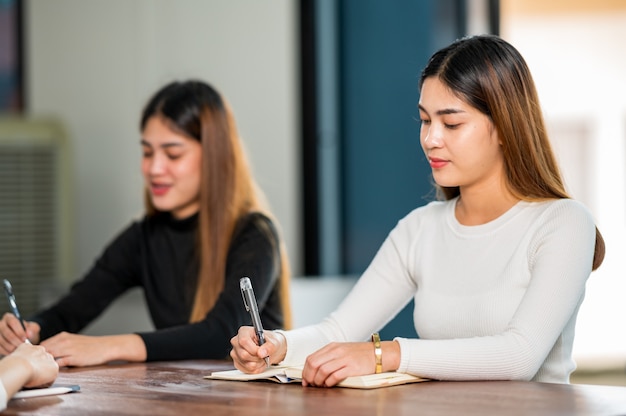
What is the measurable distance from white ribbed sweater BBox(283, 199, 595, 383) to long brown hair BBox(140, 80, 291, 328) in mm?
547

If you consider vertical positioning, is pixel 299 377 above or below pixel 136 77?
below

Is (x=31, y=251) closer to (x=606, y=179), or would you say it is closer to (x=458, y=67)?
(x=458, y=67)

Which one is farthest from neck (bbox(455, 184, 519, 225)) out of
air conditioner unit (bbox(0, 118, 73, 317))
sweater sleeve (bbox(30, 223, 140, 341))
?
air conditioner unit (bbox(0, 118, 73, 317))

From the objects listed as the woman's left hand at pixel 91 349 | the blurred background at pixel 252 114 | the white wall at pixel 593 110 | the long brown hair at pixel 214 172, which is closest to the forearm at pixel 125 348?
the woman's left hand at pixel 91 349

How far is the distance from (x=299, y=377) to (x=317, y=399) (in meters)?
0.18

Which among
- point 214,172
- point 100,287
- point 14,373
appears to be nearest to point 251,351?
point 14,373

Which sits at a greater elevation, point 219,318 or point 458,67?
point 458,67

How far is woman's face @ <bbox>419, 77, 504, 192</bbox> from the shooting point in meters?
1.89

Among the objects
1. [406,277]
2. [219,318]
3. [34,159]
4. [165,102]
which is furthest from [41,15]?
[406,277]

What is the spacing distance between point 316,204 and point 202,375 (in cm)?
243

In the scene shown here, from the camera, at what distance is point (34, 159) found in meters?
4.10

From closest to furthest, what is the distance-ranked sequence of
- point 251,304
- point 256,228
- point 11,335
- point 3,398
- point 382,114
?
point 3,398
point 251,304
point 11,335
point 256,228
point 382,114

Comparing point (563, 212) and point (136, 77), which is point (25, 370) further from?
point (136, 77)

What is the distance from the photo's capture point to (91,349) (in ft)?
6.73
